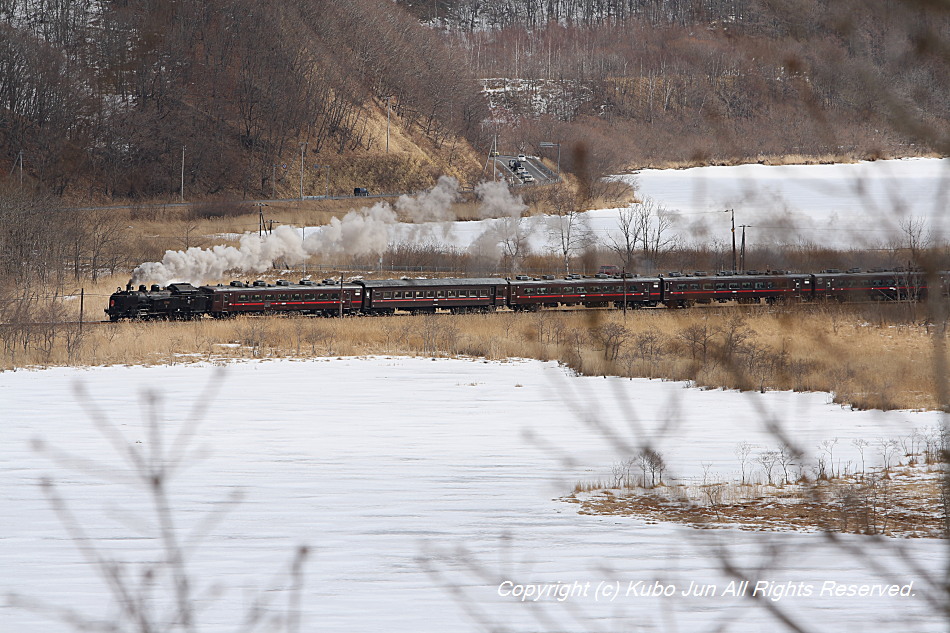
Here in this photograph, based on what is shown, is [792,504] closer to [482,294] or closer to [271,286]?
[271,286]

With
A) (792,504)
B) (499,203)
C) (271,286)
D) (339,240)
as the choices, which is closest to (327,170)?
(499,203)

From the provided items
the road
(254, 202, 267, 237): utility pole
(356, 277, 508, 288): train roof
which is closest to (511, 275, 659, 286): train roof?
(356, 277, 508, 288): train roof

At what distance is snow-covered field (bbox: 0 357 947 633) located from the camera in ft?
30.9

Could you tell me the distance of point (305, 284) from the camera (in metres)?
52.8

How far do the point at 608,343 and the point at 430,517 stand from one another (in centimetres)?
2544

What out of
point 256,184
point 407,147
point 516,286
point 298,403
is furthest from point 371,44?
point 298,403

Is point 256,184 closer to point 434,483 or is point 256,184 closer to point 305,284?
point 305,284

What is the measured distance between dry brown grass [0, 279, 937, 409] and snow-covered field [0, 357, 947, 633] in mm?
3776

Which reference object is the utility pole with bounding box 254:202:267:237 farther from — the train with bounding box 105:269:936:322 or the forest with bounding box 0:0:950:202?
the train with bounding box 105:269:936:322

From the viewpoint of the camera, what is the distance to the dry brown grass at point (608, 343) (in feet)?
104

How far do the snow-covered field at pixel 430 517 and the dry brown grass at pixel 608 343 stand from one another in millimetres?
3776

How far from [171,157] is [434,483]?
326 feet

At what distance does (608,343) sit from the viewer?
38.9m

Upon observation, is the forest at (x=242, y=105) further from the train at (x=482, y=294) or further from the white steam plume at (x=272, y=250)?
the train at (x=482, y=294)
